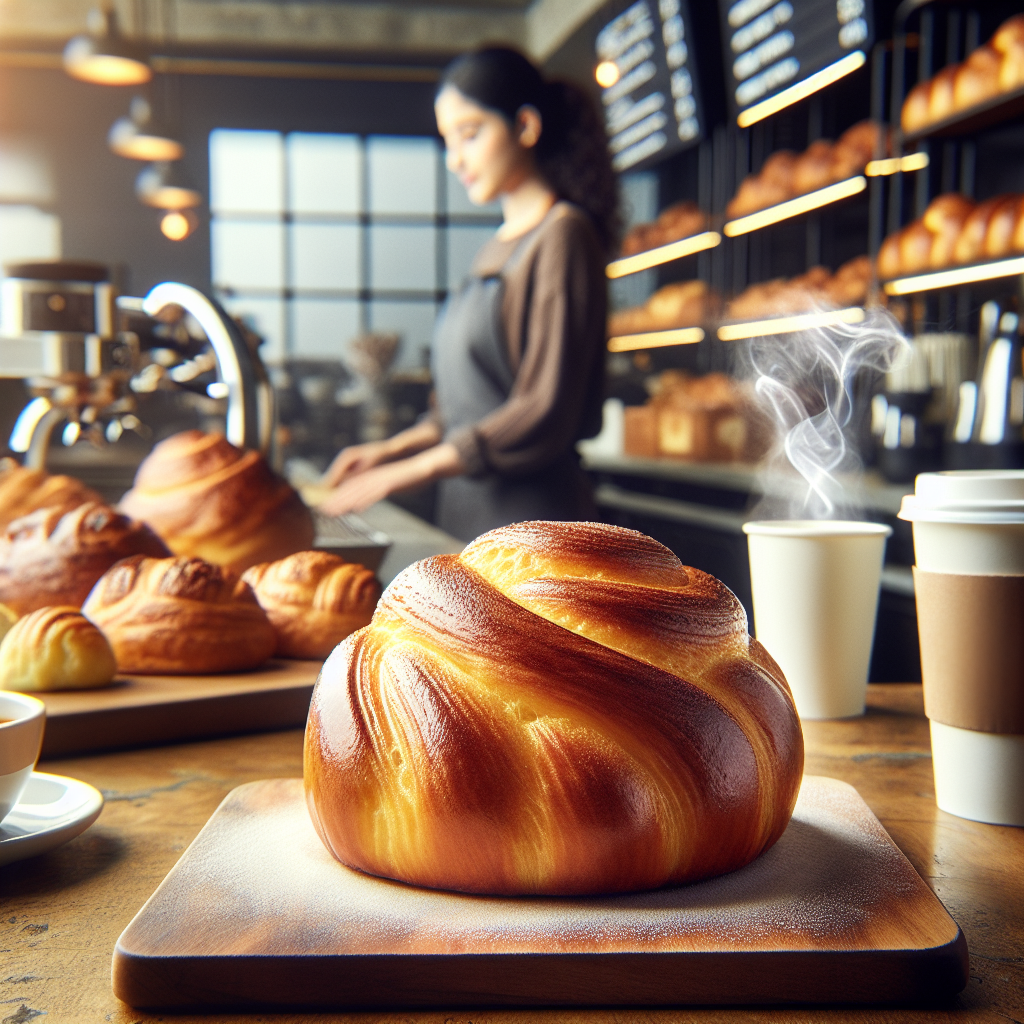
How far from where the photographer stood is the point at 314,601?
3.08 ft

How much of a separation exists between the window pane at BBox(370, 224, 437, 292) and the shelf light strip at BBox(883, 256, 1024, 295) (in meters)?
5.70

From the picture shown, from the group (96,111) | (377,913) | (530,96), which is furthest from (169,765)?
(96,111)

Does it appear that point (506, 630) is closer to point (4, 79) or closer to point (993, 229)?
point (993, 229)

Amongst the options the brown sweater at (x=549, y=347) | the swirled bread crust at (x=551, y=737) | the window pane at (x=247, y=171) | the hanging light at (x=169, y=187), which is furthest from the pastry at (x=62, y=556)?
the window pane at (x=247, y=171)

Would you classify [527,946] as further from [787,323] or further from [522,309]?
[787,323]

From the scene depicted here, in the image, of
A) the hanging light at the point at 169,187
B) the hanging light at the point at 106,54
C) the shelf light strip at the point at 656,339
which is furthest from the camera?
the hanging light at the point at 169,187

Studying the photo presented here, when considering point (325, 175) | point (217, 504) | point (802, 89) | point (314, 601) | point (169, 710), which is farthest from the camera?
point (325, 175)

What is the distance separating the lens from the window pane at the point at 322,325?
8.57 meters

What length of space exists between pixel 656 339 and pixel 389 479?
394cm

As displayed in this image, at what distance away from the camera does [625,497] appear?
532 cm

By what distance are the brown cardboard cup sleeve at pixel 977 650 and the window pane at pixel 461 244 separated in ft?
27.2

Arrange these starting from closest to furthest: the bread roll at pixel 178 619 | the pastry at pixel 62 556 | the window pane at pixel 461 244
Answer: the bread roll at pixel 178 619 < the pastry at pixel 62 556 < the window pane at pixel 461 244

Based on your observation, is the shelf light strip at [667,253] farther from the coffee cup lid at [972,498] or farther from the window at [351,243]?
the coffee cup lid at [972,498]

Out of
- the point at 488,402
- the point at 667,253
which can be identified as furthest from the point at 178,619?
the point at 667,253
